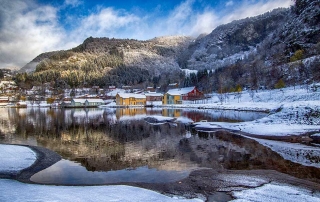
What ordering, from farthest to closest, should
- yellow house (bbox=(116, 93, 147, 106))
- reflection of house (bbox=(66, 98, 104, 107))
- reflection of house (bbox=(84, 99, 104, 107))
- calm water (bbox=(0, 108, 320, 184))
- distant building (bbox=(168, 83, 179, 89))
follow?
distant building (bbox=(168, 83, 179, 89))
reflection of house (bbox=(84, 99, 104, 107))
reflection of house (bbox=(66, 98, 104, 107))
yellow house (bbox=(116, 93, 147, 106))
calm water (bbox=(0, 108, 320, 184))

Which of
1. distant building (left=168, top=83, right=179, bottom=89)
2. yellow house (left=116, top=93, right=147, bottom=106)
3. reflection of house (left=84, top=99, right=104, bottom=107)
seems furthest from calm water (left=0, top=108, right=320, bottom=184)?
distant building (left=168, top=83, right=179, bottom=89)

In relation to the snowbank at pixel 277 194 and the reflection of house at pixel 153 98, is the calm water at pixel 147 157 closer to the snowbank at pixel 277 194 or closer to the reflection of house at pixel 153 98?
the snowbank at pixel 277 194

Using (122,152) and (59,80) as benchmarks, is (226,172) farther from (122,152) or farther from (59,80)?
(59,80)

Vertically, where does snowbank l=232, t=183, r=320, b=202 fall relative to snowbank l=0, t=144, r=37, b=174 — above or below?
below

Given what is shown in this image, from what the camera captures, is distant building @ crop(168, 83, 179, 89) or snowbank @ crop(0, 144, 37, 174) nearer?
snowbank @ crop(0, 144, 37, 174)

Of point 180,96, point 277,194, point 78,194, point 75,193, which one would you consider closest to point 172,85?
point 180,96

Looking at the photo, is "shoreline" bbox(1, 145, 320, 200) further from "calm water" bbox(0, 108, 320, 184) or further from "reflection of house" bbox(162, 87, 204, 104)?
"reflection of house" bbox(162, 87, 204, 104)

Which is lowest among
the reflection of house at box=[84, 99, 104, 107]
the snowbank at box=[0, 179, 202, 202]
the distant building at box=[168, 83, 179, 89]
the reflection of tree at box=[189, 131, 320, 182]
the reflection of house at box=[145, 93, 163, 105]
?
the reflection of tree at box=[189, 131, 320, 182]

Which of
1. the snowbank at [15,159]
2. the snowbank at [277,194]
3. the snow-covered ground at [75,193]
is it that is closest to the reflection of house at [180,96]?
the snowbank at [15,159]

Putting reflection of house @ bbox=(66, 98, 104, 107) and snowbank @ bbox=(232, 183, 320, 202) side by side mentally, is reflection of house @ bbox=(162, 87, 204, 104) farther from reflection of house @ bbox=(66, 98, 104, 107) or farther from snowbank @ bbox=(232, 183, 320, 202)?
snowbank @ bbox=(232, 183, 320, 202)

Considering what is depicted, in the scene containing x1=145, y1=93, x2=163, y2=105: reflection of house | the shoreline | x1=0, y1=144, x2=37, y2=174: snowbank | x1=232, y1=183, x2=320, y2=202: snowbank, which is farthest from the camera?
x1=145, y1=93, x2=163, y2=105: reflection of house

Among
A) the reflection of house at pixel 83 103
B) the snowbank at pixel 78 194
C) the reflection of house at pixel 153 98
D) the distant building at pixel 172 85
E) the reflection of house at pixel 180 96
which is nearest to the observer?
the snowbank at pixel 78 194

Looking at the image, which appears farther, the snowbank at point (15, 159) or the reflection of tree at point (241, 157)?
the reflection of tree at point (241, 157)

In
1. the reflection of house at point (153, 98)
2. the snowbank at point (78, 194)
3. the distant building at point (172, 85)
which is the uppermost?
the distant building at point (172, 85)
